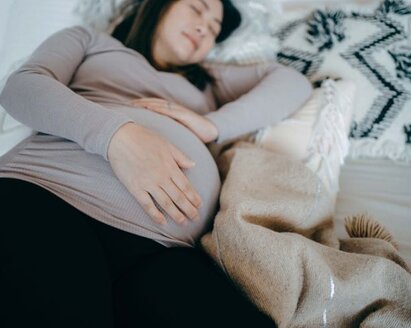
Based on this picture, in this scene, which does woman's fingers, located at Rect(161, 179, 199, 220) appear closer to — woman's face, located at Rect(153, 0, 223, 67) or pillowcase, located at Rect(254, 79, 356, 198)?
pillowcase, located at Rect(254, 79, 356, 198)

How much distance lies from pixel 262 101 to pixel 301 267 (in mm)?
463

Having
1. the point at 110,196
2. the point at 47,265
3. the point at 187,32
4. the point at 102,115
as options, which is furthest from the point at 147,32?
the point at 47,265

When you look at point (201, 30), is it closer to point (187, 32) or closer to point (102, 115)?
point (187, 32)

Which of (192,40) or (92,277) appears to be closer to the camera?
(92,277)

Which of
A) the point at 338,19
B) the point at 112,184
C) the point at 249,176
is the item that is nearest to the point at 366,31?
the point at 338,19

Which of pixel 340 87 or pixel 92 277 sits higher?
pixel 340 87

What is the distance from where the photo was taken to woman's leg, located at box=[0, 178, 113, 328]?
1.55 feet

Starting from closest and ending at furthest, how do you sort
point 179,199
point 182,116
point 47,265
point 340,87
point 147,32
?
point 47,265 → point 179,199 → point 182,116 → point 340,87 → point 147,32

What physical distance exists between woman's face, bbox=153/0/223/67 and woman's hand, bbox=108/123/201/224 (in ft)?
1.42

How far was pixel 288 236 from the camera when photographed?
586 millimetres

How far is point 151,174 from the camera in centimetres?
64

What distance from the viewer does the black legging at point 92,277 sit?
1.59 feet

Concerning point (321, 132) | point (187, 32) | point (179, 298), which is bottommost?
point (179, 298)

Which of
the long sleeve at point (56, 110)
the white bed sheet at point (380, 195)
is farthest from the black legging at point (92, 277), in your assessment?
the white bed sheet at point (380, 195)
